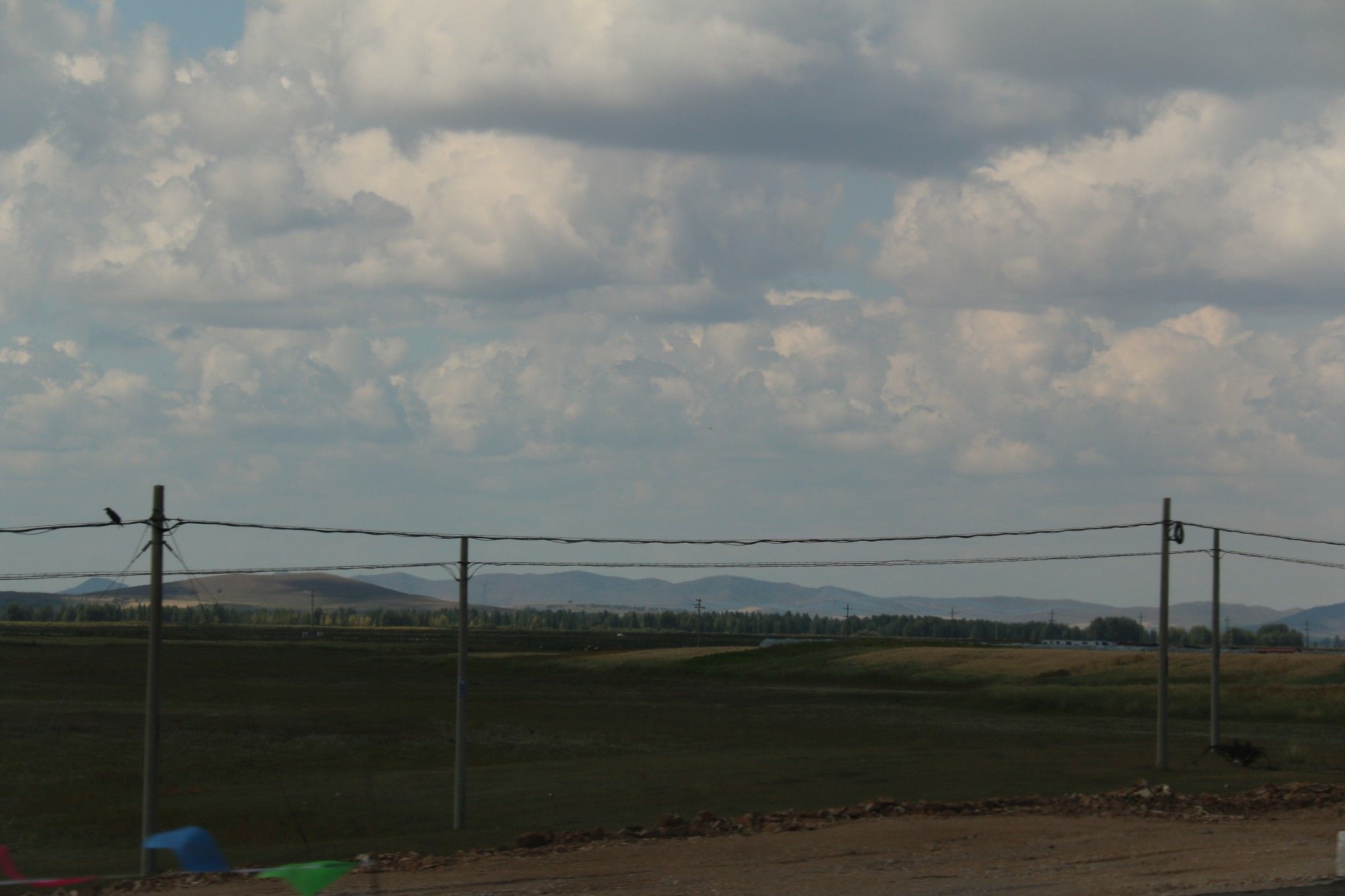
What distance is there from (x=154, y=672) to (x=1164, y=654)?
73.8ft

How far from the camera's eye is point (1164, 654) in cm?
3419

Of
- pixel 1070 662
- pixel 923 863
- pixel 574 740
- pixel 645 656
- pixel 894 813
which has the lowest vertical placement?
pixel 645 656

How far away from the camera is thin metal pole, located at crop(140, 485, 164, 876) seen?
22.2 meters

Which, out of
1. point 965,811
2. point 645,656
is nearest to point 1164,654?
point 965,811

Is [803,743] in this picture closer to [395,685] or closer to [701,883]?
[701,883]

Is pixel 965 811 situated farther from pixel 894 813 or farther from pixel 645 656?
pixel 645 656

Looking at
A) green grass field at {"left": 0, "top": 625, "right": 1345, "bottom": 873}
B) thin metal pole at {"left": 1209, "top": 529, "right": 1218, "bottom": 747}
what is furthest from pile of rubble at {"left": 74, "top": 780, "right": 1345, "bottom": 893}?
thin metal pole at {"left": 1209, "top": 529, "right": 1218, "bottom": 747}

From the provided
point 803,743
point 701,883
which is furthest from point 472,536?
point 803,743

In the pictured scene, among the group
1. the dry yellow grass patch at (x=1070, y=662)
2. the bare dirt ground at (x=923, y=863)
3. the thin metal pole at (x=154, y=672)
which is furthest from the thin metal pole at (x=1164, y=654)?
the dry yellow grass patch at (x=1070, y=662)

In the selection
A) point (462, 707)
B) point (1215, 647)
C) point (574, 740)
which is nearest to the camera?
point (462, 707)

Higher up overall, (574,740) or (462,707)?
(462,707)

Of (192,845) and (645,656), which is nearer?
(192,845)

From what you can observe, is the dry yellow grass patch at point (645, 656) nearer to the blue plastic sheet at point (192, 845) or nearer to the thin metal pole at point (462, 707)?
the thin metal pole at point (462, 707)

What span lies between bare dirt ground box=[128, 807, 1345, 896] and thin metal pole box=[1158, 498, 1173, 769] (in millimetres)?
8916
